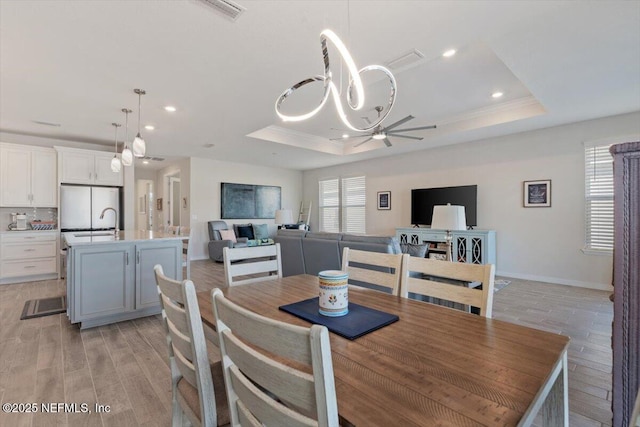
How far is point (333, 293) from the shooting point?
1.30 metres

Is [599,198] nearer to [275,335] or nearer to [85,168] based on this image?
[275,335]

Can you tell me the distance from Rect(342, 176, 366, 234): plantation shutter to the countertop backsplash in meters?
6.17

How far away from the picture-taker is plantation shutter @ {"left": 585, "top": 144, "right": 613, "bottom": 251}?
4367 mm

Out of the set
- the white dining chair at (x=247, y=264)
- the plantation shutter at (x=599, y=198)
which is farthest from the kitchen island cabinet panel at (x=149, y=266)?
the plantation shutter at (x=599, y=198)

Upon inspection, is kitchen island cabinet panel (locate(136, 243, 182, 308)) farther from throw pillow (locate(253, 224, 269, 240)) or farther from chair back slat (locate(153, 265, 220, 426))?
throw pillow (locate(253, 224, 269, 240))

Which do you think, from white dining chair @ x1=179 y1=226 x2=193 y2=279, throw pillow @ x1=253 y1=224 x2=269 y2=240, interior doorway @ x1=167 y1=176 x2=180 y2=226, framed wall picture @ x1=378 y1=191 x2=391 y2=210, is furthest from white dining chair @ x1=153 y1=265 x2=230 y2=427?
interior doorway @ x1=167 y1=176 x2=180 y2=226

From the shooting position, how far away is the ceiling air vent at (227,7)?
6.47ft

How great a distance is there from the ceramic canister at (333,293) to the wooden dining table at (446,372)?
135 mm

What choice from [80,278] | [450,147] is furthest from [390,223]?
[80,278]

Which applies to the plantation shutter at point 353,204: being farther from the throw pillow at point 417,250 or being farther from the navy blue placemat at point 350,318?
the navy blue placemat at point 350,318

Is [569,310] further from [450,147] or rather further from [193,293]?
[193,293]

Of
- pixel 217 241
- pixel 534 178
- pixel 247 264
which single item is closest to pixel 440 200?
pixel 534 178

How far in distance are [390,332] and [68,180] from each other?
622cm

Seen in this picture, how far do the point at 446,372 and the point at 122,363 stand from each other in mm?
2551
